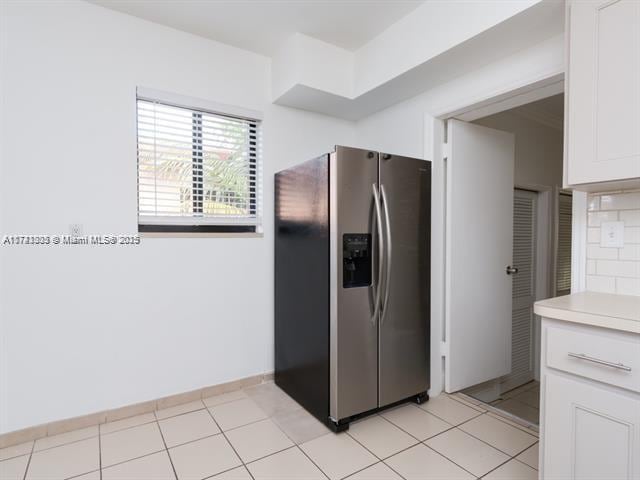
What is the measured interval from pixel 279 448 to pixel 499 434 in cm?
126

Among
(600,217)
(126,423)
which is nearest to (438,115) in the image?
(600,217)

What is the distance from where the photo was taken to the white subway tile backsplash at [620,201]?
63.2 inches

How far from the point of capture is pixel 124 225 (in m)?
2.19

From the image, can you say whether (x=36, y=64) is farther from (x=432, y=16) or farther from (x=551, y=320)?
(x=551, y=320)

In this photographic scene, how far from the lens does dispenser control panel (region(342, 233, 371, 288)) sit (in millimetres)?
2088

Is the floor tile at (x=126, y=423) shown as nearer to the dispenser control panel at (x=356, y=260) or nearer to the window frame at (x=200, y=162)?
the window frame at (x=200, y=162)

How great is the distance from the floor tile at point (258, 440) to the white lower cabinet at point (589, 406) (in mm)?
1259

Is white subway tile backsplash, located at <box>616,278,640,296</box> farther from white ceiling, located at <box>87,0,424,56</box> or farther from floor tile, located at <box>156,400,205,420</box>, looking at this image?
floor tile, located at <box>156,400,205,420</box>

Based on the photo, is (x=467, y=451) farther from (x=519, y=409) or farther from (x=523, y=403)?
(x=523, y=403)

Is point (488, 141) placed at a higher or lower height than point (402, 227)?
higher

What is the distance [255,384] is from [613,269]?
7.64 feet

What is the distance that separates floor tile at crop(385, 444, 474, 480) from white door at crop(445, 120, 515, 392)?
30.0 inches

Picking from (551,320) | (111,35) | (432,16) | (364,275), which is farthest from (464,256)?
(111,35)

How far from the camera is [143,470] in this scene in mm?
1745
